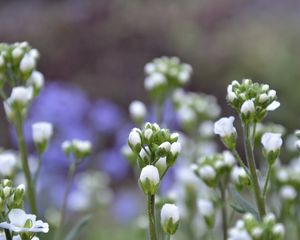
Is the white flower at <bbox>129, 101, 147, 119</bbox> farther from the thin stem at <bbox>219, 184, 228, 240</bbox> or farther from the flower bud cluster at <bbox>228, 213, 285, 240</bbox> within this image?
the flower bud cluster at <bbox>228, 213, 285, 240</bbox>

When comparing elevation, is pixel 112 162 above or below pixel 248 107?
above

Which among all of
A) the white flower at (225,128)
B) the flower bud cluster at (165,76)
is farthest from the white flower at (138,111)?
the white flower at (225,128)

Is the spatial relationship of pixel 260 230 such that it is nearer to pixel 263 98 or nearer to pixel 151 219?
pixel 151 219

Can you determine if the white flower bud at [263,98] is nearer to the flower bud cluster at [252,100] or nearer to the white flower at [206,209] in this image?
the flower bud cluster at [252,100]

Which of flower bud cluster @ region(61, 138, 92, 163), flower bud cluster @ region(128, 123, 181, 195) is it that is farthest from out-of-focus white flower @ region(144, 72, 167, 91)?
flower bud cluster @ region(128, 123, 181, 195)

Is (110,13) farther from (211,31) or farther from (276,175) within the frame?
(276,175)

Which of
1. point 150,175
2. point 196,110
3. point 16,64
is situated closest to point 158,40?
point 196,110

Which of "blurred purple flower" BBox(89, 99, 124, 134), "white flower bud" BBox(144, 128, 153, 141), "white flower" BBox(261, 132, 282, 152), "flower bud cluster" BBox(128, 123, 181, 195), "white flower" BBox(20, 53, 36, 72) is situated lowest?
"flower bud cluster" BBox(128, 123, 181, 195)
